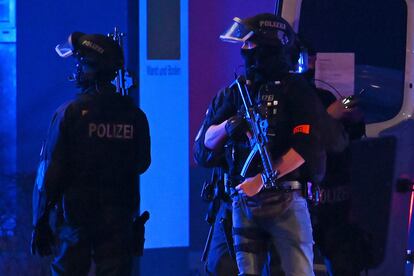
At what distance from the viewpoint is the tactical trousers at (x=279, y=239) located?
10.3 ft

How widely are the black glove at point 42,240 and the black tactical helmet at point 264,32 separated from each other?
4.43ft

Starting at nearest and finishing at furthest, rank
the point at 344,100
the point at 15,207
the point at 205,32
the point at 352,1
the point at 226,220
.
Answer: the point at 226,220, the point at 344,100, the point at 352,1, the point at 15,207, the point at 205,32

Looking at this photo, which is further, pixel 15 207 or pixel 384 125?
pixel 15 207

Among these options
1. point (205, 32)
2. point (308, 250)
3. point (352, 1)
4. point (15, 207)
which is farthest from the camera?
point (205, 32)

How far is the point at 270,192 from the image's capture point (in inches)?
125

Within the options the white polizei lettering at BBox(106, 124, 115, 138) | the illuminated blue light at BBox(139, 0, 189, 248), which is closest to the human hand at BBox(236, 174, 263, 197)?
the white polizei lettering at BBox(106, 124, 115, 138)

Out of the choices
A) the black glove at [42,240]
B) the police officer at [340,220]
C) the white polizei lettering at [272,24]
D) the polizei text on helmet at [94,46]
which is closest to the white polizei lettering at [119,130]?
the polizei text on helmet at [94,46]

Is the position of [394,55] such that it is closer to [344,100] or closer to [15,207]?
[344,100]

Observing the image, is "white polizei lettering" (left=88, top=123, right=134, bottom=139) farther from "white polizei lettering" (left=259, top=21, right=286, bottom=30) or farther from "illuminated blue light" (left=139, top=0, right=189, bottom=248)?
"illuminated blue light" (left=139, top=0, right=189, bottom=248)

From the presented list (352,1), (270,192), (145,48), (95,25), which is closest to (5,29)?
(95,25)

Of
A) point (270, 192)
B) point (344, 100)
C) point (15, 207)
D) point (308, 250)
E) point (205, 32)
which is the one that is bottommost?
point (15, 207)

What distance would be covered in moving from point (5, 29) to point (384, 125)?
293 centimetres

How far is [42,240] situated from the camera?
144 inches

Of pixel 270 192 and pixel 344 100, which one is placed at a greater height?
Result: pixel 344 100
